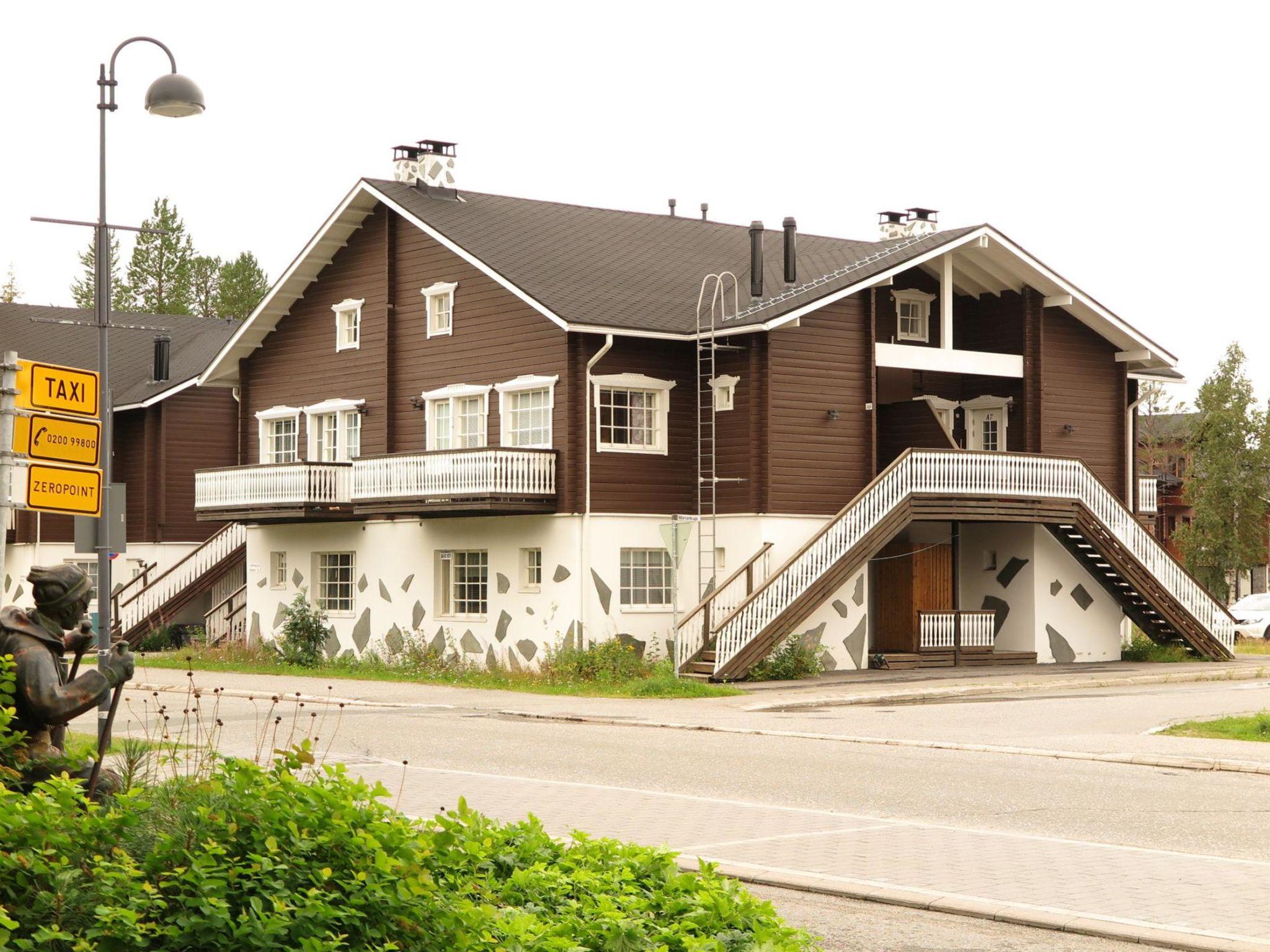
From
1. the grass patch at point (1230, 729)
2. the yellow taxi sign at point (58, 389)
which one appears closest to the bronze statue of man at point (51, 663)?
the yellow taxi sign at point (58, 389)

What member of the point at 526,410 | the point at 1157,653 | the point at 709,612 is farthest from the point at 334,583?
the point at 1157,653

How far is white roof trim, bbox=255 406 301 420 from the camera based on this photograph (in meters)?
39.8

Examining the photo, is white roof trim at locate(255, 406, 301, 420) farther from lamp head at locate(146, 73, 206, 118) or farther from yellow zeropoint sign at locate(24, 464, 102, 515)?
yellow zeropoint sign at locate(24, 464, 102, 515)

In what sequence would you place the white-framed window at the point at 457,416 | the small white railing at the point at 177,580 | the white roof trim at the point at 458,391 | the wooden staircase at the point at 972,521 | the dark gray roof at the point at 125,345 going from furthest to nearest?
the dark gray roof at the point at 125,345
the small white railing at the point at 177,580
the white-framed window at the point at 457,416
the white roof trim at the point at 458,391
the wooden staircase at the point at 972,521

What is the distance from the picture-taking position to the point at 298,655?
35.9 m

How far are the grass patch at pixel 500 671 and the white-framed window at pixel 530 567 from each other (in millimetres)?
1718

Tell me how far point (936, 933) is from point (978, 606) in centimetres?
2813

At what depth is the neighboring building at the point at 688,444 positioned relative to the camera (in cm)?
3234

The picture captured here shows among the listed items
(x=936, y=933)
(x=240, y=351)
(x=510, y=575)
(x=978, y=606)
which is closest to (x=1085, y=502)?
(x=978, y=606)

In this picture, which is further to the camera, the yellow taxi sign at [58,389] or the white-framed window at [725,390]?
the white-framed window at [725,390]

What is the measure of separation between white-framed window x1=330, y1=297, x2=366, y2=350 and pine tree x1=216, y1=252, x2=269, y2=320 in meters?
49.2

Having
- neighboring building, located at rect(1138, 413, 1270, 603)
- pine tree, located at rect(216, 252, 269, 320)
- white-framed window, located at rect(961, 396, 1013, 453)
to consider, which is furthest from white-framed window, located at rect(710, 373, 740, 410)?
pine tree, located at rect(216, 252, 269, 320)

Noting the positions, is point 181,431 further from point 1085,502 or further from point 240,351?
point 1085,502

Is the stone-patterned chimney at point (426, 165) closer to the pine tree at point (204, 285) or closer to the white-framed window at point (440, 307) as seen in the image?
the white-framed window at point (440, 307)
